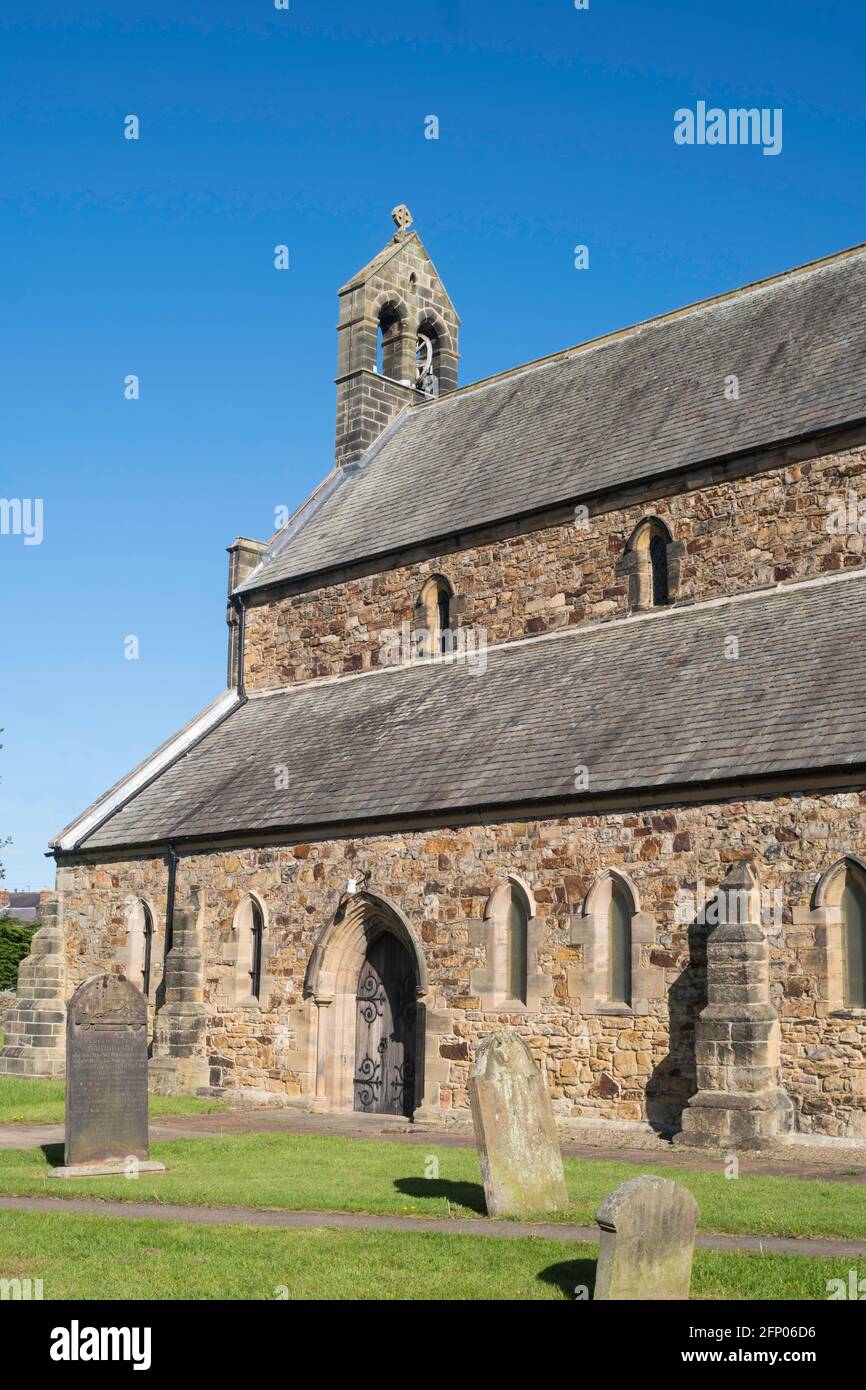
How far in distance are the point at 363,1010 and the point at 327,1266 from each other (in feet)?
39.3

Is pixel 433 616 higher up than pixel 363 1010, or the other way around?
pixel 433 616

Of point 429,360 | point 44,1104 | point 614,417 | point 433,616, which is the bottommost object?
point 44,1104

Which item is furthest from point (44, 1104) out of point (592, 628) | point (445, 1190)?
point (592, 628)

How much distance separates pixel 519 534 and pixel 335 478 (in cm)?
845

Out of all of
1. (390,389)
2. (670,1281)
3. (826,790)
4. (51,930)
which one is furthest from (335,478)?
(670,1281)

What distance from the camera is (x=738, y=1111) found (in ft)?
47.3

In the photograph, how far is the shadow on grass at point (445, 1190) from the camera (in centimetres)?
1120

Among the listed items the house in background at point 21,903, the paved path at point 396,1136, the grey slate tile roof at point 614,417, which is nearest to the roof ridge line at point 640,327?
the grey slate tile roof at point 614,417

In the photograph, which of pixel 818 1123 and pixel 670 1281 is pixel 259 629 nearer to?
pixel 818 1123

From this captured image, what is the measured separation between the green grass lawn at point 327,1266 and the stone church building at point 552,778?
6.17 metres

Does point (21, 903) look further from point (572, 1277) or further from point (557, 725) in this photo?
point (572, 1277)

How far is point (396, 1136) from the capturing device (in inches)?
663

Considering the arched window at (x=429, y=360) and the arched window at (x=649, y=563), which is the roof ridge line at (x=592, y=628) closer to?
the arched window at (x=649, y=563)

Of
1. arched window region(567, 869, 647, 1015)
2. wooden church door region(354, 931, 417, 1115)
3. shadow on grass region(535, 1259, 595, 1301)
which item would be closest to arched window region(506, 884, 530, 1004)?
arched window region(567, 869, 647, 1015)
